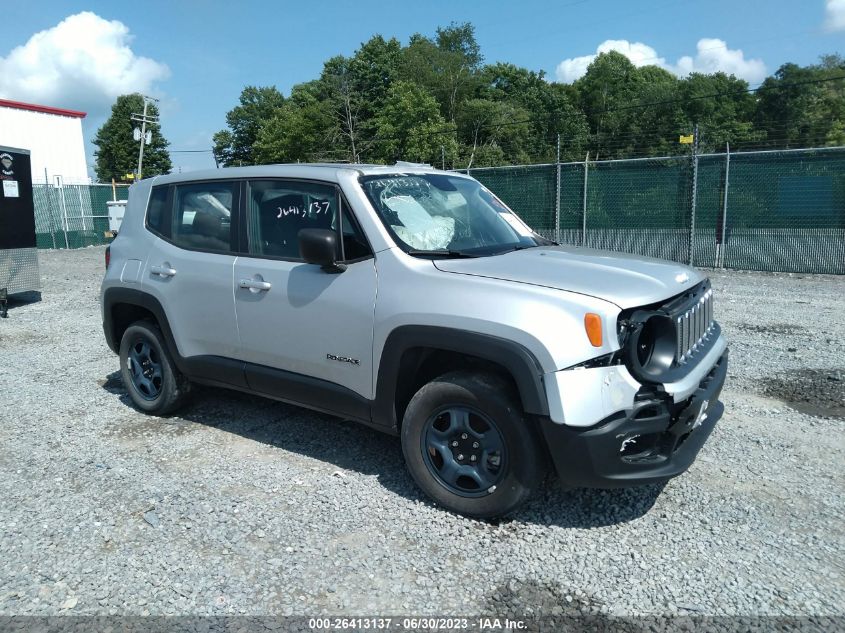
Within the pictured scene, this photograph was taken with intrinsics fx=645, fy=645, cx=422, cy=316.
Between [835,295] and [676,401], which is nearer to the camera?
[676,401]

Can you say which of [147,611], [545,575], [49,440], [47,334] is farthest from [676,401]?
[47,334]

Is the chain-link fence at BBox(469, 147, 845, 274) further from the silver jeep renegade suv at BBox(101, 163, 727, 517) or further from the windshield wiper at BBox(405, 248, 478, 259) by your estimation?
the windshield wiper at BBox(405, 248, 478, 259)

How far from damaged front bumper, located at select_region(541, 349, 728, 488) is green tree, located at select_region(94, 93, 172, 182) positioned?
86349 mm

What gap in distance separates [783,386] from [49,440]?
20.1 ft

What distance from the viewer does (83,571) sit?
317cm

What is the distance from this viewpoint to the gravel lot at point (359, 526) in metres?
2.93

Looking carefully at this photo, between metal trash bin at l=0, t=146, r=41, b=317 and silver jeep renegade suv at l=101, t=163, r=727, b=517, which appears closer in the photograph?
silver jeep renegade suv at l=101, t=163, r=727, b=517

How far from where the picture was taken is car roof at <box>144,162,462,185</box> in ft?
13.7

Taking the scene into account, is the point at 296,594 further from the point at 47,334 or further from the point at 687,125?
the point at 687,125

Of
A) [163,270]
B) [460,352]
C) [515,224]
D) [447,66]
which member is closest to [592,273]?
[460,352]

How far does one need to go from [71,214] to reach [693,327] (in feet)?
81.3

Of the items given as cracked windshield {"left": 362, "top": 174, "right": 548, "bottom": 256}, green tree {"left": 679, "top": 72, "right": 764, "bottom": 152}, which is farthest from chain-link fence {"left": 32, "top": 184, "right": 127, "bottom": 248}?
green tree {"left": 679, "top": 72, "right": 764, "bottom": 152}

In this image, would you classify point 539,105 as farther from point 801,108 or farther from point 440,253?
point 440,253

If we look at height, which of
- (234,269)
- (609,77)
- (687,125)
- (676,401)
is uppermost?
(609,77)
